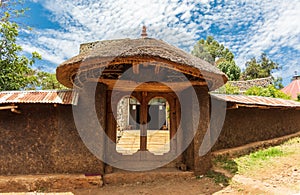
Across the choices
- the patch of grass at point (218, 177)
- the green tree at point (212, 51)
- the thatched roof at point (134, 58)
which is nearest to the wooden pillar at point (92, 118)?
the thatched roof at point (134, 58)

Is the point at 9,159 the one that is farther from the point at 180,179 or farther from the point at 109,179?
the point at 180,179

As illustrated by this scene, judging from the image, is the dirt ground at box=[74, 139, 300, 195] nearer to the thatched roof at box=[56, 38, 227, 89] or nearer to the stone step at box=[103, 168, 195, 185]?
the stone step at box=[103, 168, 195, 185]

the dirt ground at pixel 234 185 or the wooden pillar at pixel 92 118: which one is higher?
the wooden pillar at pixel 92 118

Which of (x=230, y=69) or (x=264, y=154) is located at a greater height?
(x=230, y=69)

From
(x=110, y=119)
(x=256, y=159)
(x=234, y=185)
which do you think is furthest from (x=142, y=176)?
(x=256, y=159)

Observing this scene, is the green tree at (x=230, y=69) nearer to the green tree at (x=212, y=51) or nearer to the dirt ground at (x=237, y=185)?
the green tree at (x=212, y=51)

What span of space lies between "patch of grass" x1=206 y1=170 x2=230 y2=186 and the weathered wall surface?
1365 mm

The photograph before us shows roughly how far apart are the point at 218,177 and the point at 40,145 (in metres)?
4.09

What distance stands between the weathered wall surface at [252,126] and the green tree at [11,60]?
9.46 metres

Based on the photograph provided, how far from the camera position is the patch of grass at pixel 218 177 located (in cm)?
489

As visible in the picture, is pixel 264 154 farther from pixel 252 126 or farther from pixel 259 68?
pixel 259 68

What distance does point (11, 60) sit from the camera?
10.9 metres

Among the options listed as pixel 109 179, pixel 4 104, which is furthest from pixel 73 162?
pixel 4 104

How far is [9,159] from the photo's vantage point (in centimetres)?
488
